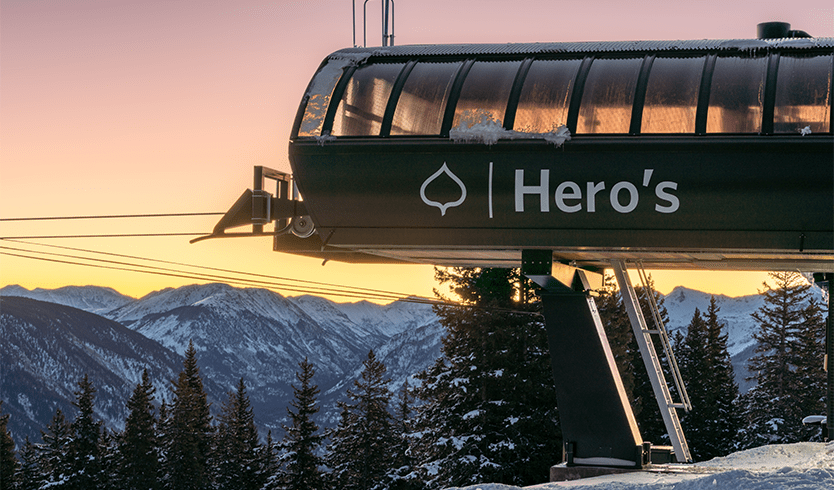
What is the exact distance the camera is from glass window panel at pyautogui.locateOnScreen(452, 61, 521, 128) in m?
12.3

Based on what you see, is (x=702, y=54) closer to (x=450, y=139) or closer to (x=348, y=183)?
(x=450, y=139)

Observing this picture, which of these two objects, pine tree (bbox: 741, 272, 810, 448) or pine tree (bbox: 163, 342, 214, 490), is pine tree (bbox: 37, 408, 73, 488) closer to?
pine tree (bbox: 163, 342, 214, 490)

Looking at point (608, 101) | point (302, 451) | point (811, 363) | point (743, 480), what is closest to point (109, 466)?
point (302, 451)

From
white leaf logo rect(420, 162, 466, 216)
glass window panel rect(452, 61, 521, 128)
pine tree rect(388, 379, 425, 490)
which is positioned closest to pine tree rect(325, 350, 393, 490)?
pine tree rect(388, 379, 425, 490)

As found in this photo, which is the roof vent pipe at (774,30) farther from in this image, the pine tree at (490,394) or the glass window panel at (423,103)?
the pine tree at (490,394)

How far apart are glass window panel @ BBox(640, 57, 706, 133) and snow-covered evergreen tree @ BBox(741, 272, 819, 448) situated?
156 ft

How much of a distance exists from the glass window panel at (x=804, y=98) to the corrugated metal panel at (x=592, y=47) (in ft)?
1.96

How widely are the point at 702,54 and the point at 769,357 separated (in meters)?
54.5

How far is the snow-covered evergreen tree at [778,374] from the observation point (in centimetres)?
5678

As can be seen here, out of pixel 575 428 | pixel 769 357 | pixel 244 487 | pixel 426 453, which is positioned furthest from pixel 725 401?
pixel 575 428

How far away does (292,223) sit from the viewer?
14477 mm

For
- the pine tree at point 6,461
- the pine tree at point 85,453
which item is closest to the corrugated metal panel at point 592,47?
the pine tree at point 85,453

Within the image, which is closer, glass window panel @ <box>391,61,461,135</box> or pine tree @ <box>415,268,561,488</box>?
glass window panel @ <box>391,61,461,135</box>

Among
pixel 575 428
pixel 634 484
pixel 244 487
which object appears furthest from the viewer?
pixel 244 487
